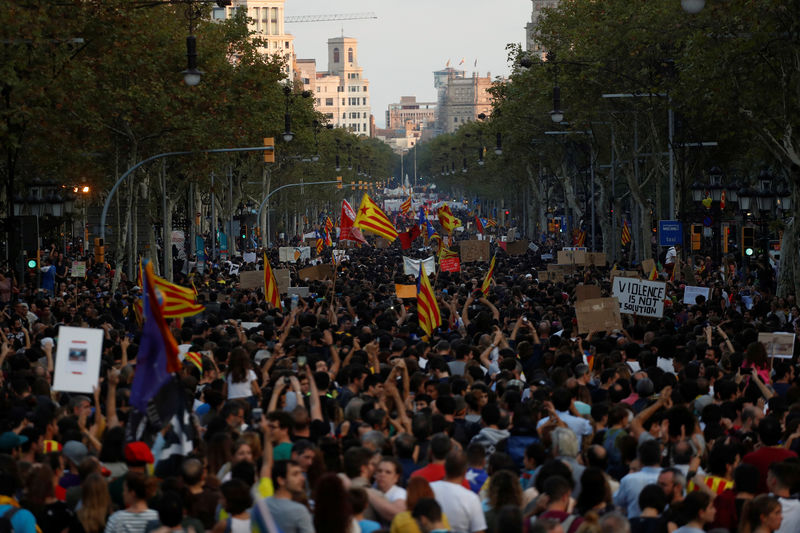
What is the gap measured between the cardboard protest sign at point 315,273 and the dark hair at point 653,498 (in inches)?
941

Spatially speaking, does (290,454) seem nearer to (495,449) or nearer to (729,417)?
(495,449)

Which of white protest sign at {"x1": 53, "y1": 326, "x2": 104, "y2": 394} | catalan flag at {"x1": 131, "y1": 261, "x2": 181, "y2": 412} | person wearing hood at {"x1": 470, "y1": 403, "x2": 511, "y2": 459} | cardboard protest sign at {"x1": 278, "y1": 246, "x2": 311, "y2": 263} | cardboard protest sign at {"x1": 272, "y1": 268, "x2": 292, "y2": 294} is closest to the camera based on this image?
catalan flag at {"x1": 131, "y1": 261, "x2": 181, "y2": 412}

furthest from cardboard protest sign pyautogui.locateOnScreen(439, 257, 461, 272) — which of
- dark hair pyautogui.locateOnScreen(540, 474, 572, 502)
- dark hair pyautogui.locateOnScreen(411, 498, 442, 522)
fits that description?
A: dark hair pyautogui.locateOnScreen(411, 498, 442, 522)

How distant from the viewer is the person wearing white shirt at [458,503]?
25.4 feet

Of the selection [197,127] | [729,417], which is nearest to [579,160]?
[197,127]

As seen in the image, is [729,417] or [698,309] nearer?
[729,417]

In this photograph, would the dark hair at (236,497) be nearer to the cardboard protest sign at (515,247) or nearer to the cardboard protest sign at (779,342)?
the cardboard protest sign at (779,342)

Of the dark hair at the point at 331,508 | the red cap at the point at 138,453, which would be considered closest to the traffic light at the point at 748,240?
the red cap at the point at 138,453

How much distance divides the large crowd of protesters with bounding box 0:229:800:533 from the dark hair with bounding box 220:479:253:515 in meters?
0.01

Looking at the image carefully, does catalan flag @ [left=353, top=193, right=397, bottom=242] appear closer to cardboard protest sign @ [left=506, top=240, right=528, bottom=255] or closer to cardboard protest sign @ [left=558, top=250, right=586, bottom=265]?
cardboard protest sign @ [left=558, top=250, right=586, bottom=265]

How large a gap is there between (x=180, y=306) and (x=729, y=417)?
8.05 meters

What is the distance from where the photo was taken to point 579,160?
65250 mm

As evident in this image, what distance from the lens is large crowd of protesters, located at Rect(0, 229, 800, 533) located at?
7598mm

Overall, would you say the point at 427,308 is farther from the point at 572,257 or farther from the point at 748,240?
the point at 572,257
